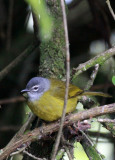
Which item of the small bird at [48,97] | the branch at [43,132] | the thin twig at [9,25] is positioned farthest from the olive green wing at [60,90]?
the thin twig at [9,25]

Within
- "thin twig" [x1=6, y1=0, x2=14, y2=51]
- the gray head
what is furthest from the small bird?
"thin twig" [x1=6, y1=0, x2=14, y2=51]

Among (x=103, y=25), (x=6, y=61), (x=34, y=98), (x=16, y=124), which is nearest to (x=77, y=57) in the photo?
(x=103, y=25)

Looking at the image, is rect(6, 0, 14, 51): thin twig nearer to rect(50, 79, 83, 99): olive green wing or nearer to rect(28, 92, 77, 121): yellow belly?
rect(50, 79, 83, 99): olive green wing

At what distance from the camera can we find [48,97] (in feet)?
11.7

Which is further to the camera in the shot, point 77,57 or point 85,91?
point 77,57

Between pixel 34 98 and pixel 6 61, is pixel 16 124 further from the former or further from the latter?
pixel 34 98

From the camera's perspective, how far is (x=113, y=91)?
193 inches

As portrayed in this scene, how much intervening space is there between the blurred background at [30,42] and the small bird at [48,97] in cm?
112

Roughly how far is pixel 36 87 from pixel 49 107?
355mm

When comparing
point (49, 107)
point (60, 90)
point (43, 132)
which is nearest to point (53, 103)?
point (49, 107)

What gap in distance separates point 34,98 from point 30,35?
214 cm

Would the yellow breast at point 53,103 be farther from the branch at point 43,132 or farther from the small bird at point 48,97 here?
the branch at point 43,132

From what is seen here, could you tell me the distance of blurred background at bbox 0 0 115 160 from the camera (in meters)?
4.93

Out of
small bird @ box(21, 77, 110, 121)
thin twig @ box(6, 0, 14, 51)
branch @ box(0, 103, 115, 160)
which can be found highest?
thin twig @ box(6, 0, 14, 51)
